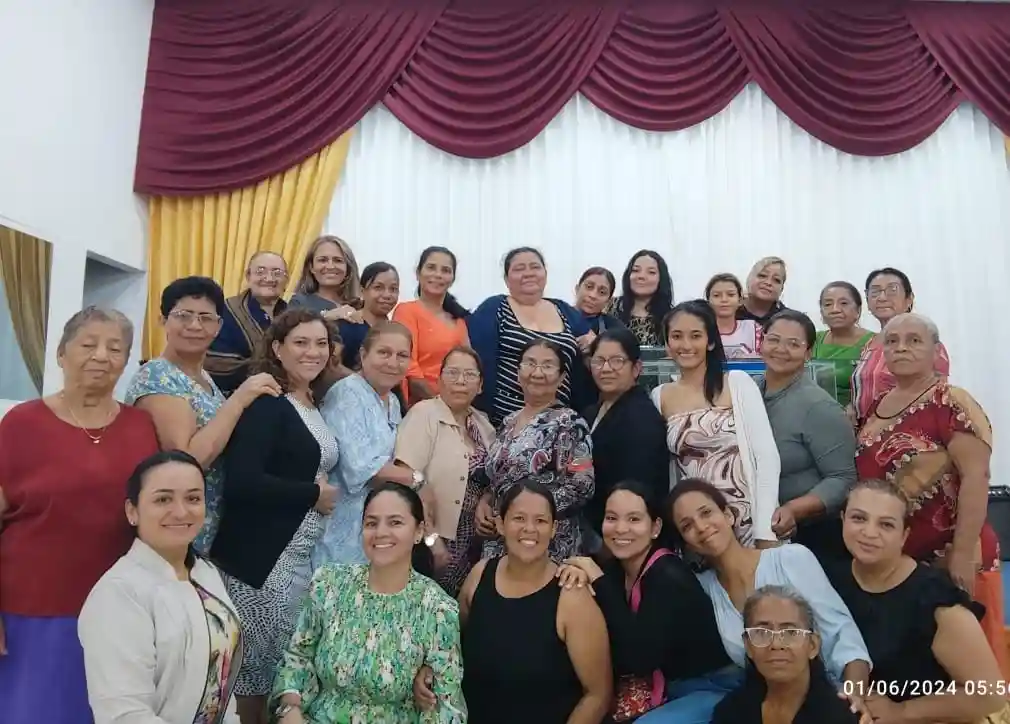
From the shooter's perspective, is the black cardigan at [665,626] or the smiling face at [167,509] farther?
the black cardigan at [665,626]

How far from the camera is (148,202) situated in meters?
4.35

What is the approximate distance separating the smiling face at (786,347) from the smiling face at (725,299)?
2.40ft

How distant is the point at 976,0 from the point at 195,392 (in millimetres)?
4669

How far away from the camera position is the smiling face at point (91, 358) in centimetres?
179

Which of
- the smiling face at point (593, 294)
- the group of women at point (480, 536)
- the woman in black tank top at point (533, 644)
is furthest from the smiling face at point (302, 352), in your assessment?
the smiling face at point (593, 294)

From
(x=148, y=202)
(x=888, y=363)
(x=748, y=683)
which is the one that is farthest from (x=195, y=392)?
(x=148, y=202)

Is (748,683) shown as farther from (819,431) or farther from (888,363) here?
(888,363)

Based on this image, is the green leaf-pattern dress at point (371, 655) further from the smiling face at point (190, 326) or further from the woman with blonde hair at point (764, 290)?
the woman with blonde hair at point (764, 290)


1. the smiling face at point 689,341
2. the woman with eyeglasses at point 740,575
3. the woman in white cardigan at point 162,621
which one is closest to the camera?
the woman in white cardigan at point 162,621

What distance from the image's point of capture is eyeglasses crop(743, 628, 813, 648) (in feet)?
5.88

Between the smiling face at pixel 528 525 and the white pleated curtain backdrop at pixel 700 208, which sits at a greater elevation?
the white pleated curtain backdrop at pixel 700 208

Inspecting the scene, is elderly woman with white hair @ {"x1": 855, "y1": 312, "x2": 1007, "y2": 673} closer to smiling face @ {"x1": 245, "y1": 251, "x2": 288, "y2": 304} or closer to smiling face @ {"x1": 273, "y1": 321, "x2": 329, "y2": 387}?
smiling face @ {"x1": 273, "y1": 321, "x2": 329, "y2": 387}

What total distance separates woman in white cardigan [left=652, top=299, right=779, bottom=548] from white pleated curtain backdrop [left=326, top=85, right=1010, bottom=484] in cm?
203

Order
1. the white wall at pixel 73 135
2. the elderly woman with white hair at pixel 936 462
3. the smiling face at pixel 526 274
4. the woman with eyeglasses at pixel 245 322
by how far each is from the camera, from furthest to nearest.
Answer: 1. the white wall at pixel 73 135
2. the smiling face at pixel 526 274
3. the woman with eyeglasses at pixel 245 322
4. the elderly woman with white hair at pixel 936 462
